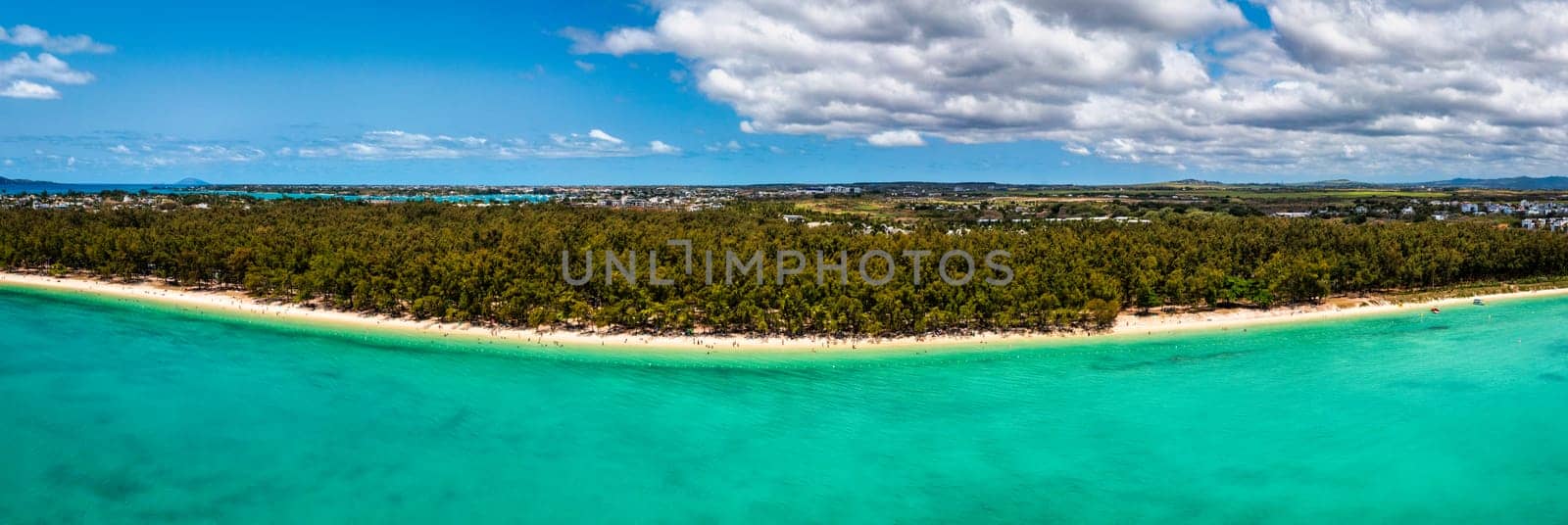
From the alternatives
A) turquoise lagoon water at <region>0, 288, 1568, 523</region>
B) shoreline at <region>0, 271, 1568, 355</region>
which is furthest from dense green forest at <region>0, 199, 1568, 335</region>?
turquoise lagoon water at <region>0, 288, 1568, 523</region>

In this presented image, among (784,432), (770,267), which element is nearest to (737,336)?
(770,267)

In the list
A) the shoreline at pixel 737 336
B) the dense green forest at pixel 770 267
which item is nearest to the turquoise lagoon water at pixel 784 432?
the shoreline at pixel 737 336

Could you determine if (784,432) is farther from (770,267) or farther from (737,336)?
(770,267)

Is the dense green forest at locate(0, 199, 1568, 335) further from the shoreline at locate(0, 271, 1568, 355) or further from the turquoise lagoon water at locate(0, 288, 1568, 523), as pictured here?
the turquoise lagoon water at locate(0, 288, 1568, 523)

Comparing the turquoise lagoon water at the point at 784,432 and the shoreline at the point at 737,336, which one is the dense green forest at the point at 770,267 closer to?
the shoreline at the point at 737,336

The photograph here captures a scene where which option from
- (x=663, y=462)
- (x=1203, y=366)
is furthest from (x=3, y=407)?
(x=1203, y=366)

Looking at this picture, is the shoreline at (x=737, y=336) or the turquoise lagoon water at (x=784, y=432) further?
the shoreline at (x=737, y=336)
